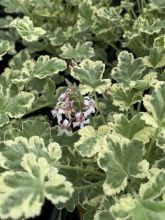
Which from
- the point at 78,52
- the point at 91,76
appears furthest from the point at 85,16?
the point at 91,76

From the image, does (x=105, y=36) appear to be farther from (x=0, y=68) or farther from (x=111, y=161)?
(x=111, y=161)

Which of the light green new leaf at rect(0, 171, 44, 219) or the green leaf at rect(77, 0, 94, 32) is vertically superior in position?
the light green new leaf at rect(0, 171, 44, 219)

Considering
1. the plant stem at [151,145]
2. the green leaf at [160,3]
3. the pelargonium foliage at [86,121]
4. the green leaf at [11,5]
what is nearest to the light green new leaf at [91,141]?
the pelargonium foliage at [86,121]

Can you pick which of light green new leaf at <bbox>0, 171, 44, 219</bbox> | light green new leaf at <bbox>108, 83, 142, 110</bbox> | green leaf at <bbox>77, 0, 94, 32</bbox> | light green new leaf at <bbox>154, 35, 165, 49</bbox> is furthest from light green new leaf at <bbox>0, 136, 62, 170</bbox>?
green leaf at <bbox>77, 0, 94, 32</bbox>

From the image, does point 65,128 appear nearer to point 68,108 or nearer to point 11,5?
point 68,108

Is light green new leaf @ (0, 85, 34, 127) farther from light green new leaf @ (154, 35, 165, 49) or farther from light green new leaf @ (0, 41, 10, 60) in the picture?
light green new leaf @ (154, 35, 165, 49)

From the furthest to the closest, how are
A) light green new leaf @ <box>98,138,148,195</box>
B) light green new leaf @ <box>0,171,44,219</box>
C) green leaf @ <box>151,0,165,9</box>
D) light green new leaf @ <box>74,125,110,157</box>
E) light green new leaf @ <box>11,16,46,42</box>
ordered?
green leaf @ <box>151,0,165,9</box> < light green new leaf @ <box>11,16,46,42</box> < light green new leaf @ <box>74,125,110,157</box> < light green new leaf @ <box>98,138,148,195</box> < light green new leaf @ <box>0,171,44,219</box>

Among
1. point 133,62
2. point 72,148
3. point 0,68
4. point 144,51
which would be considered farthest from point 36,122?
point 0,68
